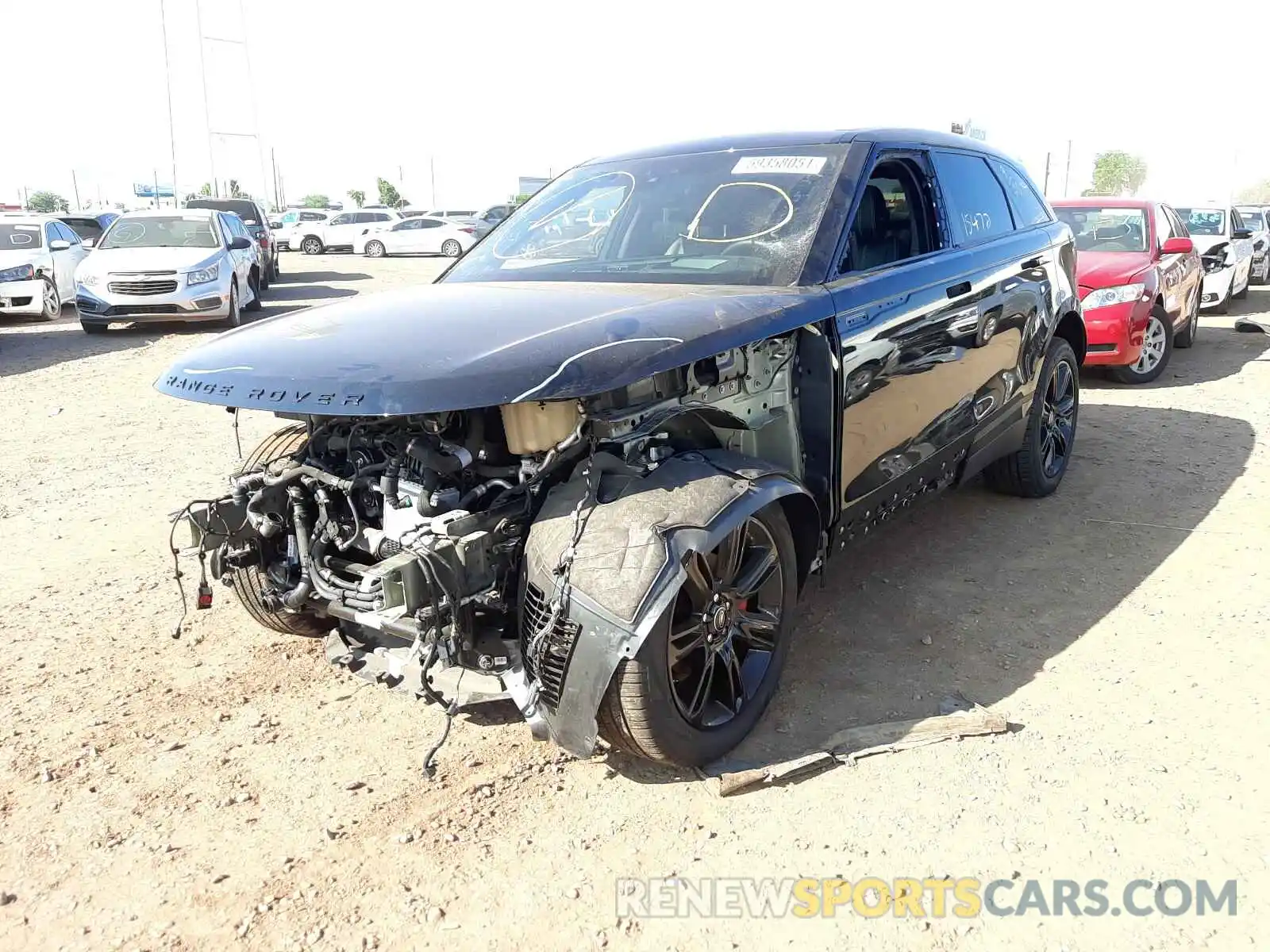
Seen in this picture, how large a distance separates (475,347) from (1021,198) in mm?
3809

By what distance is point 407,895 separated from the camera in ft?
8.30

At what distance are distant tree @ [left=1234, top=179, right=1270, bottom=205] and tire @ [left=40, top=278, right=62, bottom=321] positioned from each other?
132450mm

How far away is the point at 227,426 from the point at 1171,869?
684cm

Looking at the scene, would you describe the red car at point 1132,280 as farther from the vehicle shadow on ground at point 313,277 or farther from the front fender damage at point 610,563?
the vehicle shadow on ground at point 313,277

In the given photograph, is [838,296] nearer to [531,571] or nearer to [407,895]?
[531,571]

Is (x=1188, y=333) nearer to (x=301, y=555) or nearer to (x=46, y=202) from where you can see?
(x=301, y=555)

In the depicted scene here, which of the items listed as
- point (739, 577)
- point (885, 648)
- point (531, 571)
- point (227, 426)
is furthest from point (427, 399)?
point (227, 426)

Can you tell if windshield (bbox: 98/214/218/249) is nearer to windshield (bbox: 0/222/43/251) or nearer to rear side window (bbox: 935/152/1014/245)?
windshield (bbox: 0/222/43/251)

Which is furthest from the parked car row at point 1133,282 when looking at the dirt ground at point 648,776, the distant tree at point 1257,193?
the distant tree at point 1257,193

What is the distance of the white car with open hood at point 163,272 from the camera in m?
Answer: 12.7

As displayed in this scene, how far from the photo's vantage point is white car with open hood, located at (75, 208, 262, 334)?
12.7 m

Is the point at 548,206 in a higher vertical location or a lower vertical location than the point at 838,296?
higher

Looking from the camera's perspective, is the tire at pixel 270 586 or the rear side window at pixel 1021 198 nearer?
the tire at pixel 270 586

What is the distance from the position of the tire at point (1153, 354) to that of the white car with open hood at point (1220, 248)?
3.50 metres
